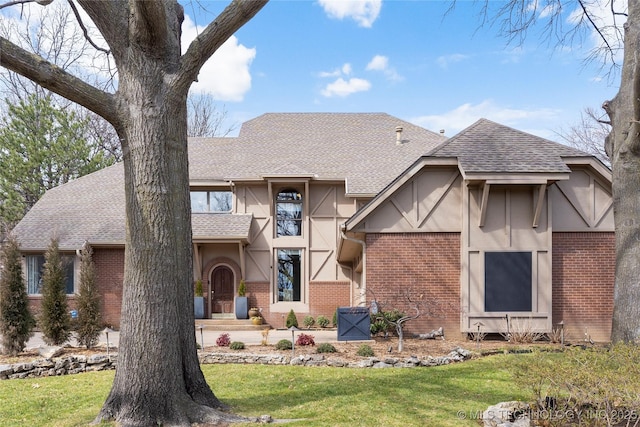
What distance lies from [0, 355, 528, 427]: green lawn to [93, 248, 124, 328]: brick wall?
830cm

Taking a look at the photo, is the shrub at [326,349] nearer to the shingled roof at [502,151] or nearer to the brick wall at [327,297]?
the shingled roof at [502,151]

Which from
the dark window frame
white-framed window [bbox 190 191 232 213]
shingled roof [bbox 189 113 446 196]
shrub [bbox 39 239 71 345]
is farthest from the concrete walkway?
shingled roof [bbox 189 113 446 196]

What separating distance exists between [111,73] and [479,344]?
33.1 ft

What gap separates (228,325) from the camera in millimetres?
17000

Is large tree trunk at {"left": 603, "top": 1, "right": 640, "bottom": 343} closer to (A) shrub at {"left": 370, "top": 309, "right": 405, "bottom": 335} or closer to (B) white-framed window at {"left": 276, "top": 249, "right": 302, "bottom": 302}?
(A) shrub at {"left": 370, "top": 309, "right": 405, "bottom": 335}

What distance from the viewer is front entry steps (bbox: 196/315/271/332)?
54.7 ft

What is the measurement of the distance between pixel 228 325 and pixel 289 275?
303 cm

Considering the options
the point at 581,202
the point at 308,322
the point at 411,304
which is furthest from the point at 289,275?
the point at 581,202

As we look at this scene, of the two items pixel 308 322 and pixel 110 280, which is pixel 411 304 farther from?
pixel 110 280

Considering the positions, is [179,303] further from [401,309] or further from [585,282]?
[585,282]

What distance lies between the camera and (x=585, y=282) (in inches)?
503

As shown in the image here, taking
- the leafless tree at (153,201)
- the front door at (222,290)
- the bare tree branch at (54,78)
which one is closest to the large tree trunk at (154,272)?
the leafless tree at (153,201)

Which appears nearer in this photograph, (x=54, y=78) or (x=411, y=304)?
(x=54, y=78)

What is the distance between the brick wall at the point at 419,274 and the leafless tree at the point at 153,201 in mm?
7492
